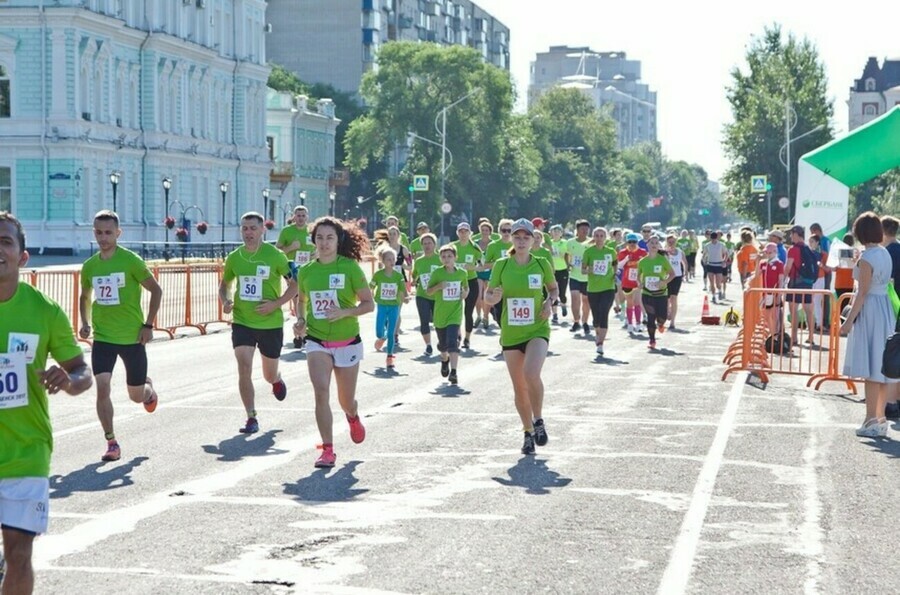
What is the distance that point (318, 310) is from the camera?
11.9 m

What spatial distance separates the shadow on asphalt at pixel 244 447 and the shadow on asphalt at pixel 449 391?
3800 millimetres

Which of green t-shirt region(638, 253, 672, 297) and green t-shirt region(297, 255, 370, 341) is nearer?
green t-shirt region(297, 255, 370, 341)

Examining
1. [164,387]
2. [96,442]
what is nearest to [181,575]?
[96,442]

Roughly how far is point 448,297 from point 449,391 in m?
2.00

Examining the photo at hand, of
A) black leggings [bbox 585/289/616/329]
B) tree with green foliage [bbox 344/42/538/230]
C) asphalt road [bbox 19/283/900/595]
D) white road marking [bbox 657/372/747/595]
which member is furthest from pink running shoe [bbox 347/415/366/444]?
tree with green foliage [bbox 344/42/538/230]

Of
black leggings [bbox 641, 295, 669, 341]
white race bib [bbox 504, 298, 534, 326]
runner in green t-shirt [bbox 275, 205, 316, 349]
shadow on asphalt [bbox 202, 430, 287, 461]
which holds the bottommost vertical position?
shadow on asphalt [bbox 202, 430, 287, 461]

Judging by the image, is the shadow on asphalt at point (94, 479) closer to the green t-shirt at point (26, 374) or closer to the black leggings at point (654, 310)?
the green t-shirt at point (26, 374)

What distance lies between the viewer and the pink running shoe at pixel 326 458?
38.1 feet

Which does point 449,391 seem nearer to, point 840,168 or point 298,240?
point 298,240

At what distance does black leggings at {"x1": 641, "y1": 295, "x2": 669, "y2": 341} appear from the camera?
82.1ft

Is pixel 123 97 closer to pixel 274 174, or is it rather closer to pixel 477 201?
pixel 274 174

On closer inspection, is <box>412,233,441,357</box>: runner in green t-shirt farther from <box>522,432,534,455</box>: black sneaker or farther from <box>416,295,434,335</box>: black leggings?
<box>522,432,534,455</box>: black sneaker

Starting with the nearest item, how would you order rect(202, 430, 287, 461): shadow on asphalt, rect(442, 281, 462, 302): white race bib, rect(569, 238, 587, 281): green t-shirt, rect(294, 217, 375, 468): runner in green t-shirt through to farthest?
rect(294, 217, 375, 468): runner in green t-shirt → rect(202, 430, 287, 461): shadow on asphalt → rect(442, 281, 462, 302): white race bib → rect(569, 238, 587, 281): green t-shirt

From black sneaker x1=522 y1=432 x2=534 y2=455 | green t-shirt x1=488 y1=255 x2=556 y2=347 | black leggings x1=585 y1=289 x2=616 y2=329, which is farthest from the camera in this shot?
black leggings x1=585 y1=289 x2=616 y2=329
